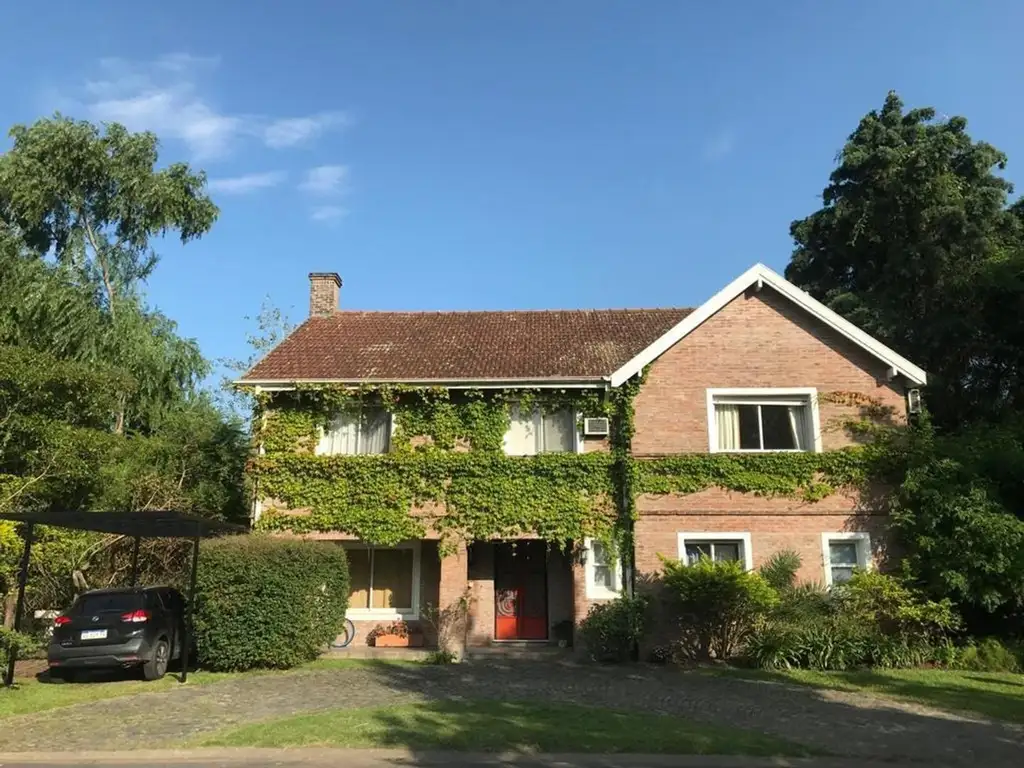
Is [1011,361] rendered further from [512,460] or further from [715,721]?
[715,721]

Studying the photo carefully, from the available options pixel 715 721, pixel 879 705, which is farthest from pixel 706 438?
pixel 715 721

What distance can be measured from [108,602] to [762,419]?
13763 millimetres

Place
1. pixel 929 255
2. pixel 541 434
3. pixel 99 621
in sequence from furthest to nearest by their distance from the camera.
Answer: pixel 929 255 < pixel 541 434 < pixel 99 621

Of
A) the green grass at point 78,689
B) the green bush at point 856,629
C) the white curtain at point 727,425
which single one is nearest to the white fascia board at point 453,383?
the white curtain at point 727,425

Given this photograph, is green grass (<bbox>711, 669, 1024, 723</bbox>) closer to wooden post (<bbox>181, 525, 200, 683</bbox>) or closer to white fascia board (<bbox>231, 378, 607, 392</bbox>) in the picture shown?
white fascia board (<bbox>231, 378, 607, 392</bbox>)

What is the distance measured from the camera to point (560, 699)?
11719mm

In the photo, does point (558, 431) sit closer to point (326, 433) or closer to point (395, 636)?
point (326, 433)

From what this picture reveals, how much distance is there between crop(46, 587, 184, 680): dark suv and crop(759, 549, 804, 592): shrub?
455 inches

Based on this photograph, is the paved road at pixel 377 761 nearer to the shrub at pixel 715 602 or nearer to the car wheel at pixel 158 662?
the car wheel at pixel 158 662

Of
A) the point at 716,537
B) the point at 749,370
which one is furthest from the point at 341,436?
the point at 749,370

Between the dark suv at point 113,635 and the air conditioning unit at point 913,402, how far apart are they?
53.2ft

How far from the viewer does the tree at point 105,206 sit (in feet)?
91.3

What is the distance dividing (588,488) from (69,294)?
17.1 m

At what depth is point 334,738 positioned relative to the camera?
29.5ft
